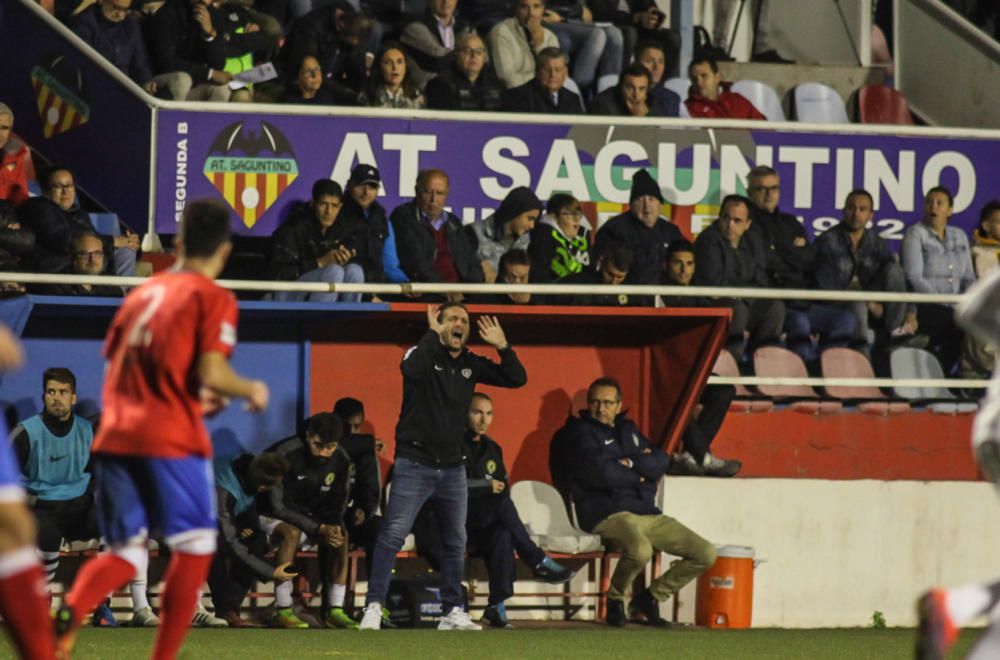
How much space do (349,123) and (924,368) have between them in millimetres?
4816

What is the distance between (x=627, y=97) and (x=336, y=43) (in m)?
2.41

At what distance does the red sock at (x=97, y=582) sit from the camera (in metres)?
6.36

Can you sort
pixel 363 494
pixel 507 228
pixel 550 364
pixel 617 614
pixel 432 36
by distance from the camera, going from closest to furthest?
Result: pixel 363 494
pixel 617 614
pixel 507 228
pixel 550 364
pixel 432 36

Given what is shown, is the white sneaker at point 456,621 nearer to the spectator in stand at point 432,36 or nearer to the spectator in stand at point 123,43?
the spectator in stand at point 123,43

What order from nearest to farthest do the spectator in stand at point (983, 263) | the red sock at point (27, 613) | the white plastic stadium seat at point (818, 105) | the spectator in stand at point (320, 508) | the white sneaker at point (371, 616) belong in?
the red sock at point (27, 613), the white sneaker at point (371, 616), the spectator in stand at point (320, 508), the spectator in stand at point (983, 263), the white plastic stadium seat at point (818, 105)

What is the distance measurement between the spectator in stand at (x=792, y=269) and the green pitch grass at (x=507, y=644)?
8.07ft

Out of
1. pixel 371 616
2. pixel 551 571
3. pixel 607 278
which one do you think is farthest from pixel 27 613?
pixel 607 278

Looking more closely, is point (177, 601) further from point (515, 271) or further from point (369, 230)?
point (369, 230)

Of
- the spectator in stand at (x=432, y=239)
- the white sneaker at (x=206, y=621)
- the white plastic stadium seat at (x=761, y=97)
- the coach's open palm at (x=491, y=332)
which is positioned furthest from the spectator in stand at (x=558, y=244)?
the white plastic stadium seat at (x=761, y=97)

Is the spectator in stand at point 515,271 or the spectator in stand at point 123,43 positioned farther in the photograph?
the spectator in stand at point 123,43

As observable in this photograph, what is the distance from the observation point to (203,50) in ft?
47.3

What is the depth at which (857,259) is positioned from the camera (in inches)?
556

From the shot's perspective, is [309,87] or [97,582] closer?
[97,582]

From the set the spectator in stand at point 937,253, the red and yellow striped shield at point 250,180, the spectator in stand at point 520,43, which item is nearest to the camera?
the red and yellow striped shield at point 250,180
